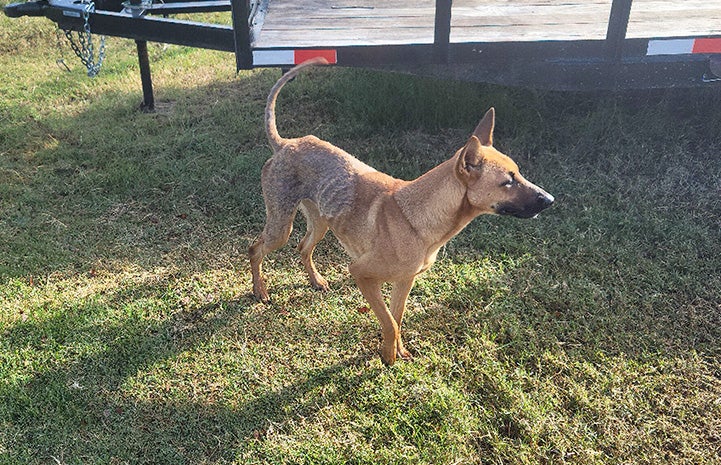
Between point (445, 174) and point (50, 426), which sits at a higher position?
point (445, 174)

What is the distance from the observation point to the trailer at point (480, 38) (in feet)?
15.4

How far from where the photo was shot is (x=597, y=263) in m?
4.79

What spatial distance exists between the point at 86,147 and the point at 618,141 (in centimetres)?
555

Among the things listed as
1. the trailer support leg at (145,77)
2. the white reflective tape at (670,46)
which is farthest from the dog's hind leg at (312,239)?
the trailer support leg at (145,77)

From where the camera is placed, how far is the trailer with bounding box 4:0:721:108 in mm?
4691

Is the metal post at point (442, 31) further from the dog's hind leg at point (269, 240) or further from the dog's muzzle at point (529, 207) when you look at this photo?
the dog's muzzle at point (529, 207)

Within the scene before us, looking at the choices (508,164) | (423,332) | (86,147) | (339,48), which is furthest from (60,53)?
(508,164)

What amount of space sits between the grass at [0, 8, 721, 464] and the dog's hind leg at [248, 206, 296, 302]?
0.46ft

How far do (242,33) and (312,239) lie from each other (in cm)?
167

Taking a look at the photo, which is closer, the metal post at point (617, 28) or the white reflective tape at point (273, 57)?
the metal post at point (617, 28)

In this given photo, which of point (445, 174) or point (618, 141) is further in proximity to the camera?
point (618, 141)

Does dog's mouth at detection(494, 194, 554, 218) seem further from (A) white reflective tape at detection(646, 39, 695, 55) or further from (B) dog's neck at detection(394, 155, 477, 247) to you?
(A) white reflective tape at detection(646, 39, 695, 55)

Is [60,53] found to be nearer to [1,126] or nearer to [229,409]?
[1,126]

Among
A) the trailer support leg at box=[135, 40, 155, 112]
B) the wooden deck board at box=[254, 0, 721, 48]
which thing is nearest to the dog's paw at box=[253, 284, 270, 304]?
the wooden deck board at box=[254, 0, 721, 48]
